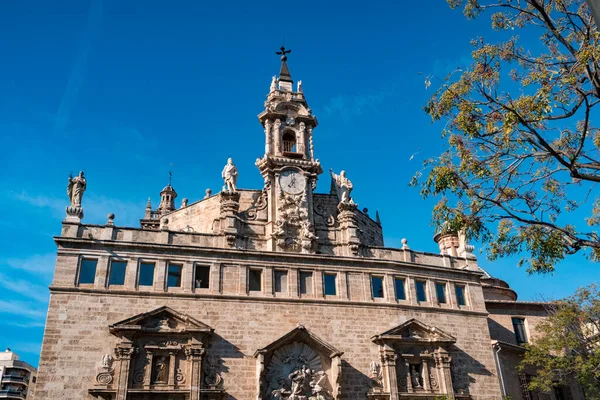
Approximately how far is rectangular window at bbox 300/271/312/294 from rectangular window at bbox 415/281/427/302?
20.2 feet

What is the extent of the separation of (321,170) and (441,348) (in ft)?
38.1

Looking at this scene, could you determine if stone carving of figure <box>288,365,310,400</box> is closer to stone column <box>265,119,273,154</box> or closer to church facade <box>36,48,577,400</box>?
church facade <box>36,48,577,400</box>

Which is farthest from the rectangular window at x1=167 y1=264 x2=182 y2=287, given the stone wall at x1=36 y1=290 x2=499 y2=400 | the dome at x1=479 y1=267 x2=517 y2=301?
the dome at x1=479 y1=267 x2=517 y2=301

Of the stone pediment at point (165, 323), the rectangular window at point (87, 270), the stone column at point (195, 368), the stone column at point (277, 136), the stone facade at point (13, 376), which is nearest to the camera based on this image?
the stone column at point (195, 368)

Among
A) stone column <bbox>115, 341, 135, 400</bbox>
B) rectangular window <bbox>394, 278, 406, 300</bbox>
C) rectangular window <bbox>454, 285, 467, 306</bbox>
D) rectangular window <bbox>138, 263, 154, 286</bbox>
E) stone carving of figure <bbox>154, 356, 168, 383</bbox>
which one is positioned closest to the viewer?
stone column <bbox>115, 341, 135, 400</bbox>

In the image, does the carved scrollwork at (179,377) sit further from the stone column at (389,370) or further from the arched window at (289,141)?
the arched window at (289,141)

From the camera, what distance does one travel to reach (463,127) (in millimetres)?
15469

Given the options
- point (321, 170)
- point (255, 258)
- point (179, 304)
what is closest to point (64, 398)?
point (179, 304)

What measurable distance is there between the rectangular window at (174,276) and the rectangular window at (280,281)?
4.81m

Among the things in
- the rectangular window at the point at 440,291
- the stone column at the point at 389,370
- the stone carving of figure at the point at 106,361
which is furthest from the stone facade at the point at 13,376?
the rectangular window at the point at 440,291

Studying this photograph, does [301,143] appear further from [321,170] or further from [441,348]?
[441,348]

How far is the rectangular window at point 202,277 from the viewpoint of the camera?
27594mm

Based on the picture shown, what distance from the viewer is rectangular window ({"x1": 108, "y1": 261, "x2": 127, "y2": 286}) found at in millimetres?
26516

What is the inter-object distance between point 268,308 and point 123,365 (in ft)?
23.3
